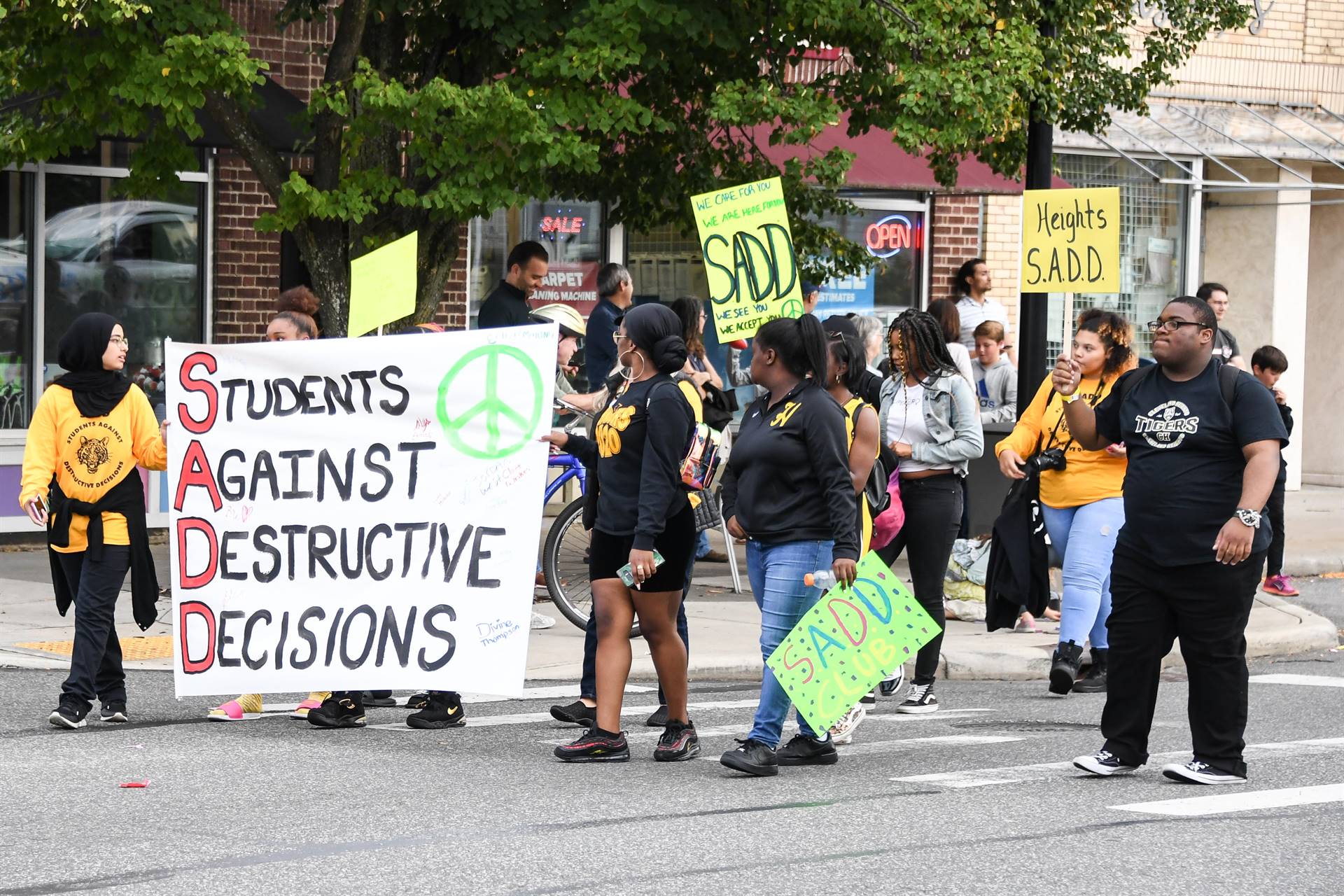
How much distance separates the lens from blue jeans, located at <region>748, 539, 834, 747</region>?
7.42 metres

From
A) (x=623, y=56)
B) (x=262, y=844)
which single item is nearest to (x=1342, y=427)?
(x=623, y=56)

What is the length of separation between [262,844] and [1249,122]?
16.6m

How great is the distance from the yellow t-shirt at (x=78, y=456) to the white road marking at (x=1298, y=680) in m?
5.67

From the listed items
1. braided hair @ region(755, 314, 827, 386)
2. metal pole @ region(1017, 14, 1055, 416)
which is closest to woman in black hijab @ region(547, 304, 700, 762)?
braided hair @ region(755, 314, 827, 386)

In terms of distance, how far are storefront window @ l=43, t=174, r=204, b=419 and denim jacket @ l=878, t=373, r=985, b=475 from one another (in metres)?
6.98

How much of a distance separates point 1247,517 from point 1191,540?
28 centimetres

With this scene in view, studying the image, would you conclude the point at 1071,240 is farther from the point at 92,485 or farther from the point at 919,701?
the point at 92,485

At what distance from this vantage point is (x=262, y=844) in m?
6.00

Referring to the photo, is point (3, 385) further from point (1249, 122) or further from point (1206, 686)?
point (1249, 122)

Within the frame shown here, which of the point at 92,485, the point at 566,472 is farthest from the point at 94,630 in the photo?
the point at 566,472

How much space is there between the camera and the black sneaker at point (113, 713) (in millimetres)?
8305

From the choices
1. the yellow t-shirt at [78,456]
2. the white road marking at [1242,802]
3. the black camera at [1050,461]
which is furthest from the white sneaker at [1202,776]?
the yellow t-shirt at [78,456]

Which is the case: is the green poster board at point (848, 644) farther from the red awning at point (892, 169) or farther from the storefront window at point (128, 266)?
the red awning at point (892, 169)

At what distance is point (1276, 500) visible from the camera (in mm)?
12305
